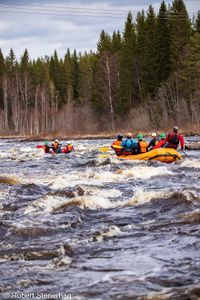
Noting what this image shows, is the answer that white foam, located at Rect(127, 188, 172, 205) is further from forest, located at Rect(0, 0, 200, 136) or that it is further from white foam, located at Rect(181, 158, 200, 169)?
forest, located at Rect(0, 0, 200, 136)

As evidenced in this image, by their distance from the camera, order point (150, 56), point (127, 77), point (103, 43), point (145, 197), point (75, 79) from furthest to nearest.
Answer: point (75, 79) → point (103, 43) → point (127, 77) → point (150, 56) → point (145, 197)

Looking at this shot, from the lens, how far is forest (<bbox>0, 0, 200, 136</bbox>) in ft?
146

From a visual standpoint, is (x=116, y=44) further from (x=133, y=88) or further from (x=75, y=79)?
(x=75, y=79)

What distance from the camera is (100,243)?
6.80 m

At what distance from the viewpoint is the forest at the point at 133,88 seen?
44438 mm

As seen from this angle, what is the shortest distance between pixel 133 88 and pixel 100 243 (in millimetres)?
46931

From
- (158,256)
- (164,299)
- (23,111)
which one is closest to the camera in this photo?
(164,299)

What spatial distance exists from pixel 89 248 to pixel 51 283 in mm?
1342

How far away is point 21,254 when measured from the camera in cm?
643

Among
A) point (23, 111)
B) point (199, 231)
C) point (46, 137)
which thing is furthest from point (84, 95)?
point (199, 231)

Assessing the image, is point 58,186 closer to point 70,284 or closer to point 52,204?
point 52,204

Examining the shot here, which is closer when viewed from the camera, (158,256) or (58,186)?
(158,256)

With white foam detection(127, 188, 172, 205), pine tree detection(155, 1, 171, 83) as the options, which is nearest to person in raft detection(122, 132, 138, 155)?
white foam detection(127, 188, 172, 205)

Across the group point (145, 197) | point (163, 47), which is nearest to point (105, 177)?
point (145, 197)
